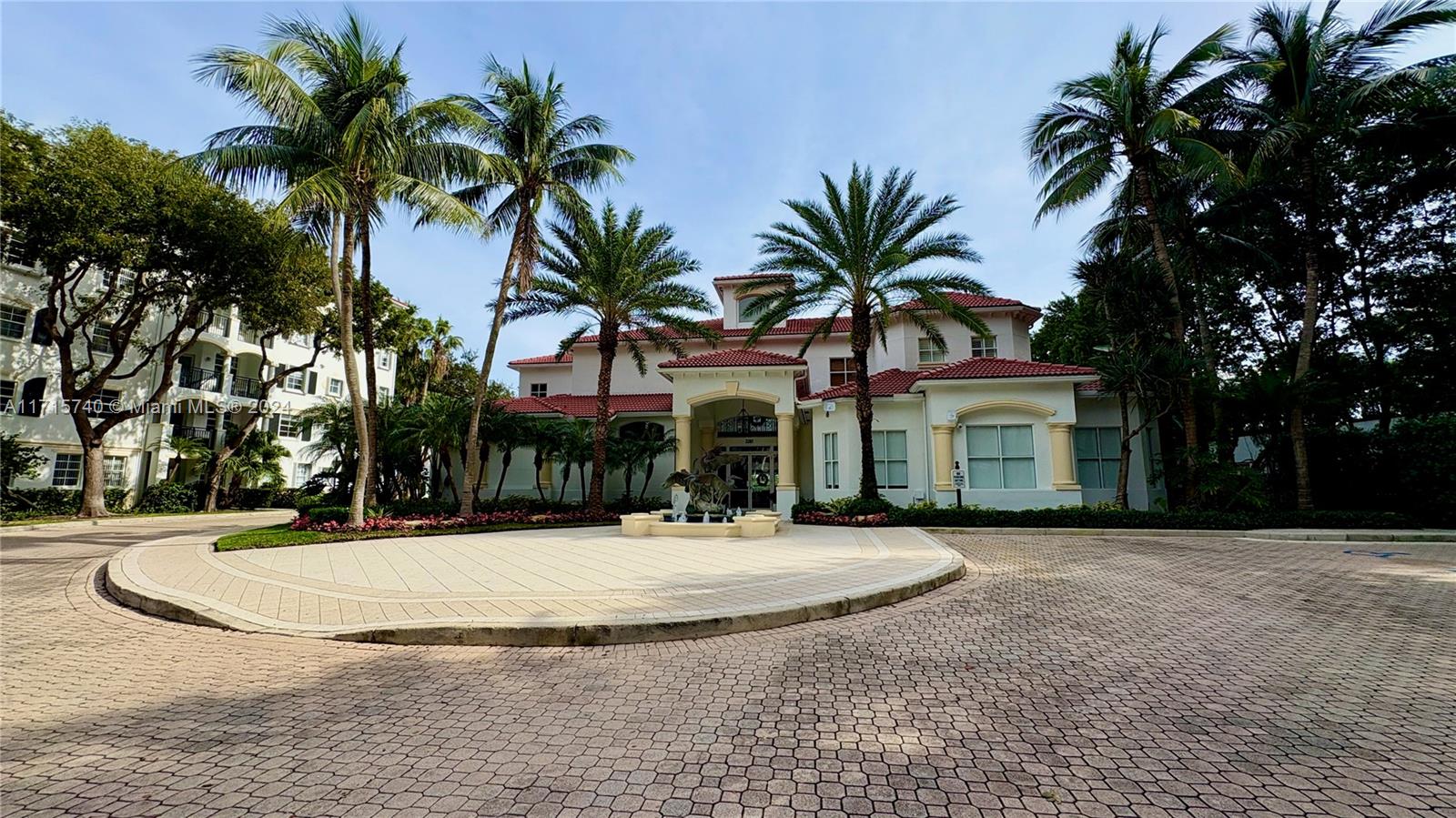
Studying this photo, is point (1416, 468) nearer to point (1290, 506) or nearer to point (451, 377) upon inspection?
point (1290, 506)

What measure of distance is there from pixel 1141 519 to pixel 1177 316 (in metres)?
7.22

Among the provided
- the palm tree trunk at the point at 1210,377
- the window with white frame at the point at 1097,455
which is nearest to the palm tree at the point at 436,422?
the window with white frame at the point at 1097,455

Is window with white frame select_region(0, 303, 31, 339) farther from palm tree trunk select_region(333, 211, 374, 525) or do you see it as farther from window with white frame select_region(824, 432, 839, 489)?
window with white frame select_region(824, 432, 839, 489)

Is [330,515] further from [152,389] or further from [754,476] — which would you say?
[152,389]

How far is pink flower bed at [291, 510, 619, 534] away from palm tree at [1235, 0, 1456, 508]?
22147mm

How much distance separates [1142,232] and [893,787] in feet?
77.3

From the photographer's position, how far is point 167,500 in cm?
2725

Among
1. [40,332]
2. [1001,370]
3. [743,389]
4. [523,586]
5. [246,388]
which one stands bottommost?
[523,586]

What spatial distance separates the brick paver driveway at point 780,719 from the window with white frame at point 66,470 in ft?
87.5

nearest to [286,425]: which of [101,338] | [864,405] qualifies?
[101,338]

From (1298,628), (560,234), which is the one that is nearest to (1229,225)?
(1298,628)

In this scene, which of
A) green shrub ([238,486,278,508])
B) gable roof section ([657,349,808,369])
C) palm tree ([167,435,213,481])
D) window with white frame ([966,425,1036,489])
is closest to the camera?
window with white frame ([966,425,1036,489])

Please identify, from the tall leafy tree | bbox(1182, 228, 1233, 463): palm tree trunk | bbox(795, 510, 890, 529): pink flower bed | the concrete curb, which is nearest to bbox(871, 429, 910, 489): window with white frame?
bbox(795, 510, 890, 529): pink flower bed

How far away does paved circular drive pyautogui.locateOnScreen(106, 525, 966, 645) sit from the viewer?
6.13 metres
